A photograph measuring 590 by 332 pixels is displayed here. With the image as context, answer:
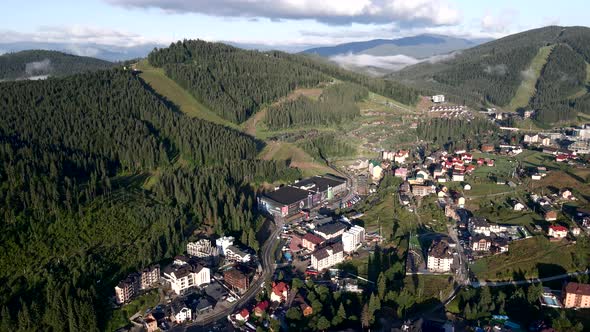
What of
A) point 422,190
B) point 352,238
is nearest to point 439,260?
point 352,238

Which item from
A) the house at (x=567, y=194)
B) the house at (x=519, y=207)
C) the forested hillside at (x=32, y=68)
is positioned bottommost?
the house at (x=519, y=207)

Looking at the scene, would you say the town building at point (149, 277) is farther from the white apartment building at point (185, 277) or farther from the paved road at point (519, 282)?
the paved road at point (519, 282)

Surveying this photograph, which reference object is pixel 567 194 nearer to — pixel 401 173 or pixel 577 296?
pixel 401 173

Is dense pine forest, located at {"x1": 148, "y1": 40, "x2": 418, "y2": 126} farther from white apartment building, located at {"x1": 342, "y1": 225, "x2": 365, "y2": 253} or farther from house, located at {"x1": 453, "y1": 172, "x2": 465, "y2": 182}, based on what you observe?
white apartment building, located at {"x1": 342, "y1": 225, "x2": 365, "y2": 253}

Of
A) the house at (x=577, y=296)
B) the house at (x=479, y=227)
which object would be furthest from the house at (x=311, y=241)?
the house at (x=577, y=296)

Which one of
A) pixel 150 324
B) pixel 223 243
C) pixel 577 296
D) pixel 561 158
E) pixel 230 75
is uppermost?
pixel 230 75

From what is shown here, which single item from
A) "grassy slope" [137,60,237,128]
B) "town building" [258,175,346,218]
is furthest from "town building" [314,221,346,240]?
"grassy slope" [137,60,237,128]

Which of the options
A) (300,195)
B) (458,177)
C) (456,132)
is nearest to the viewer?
(300,195)
